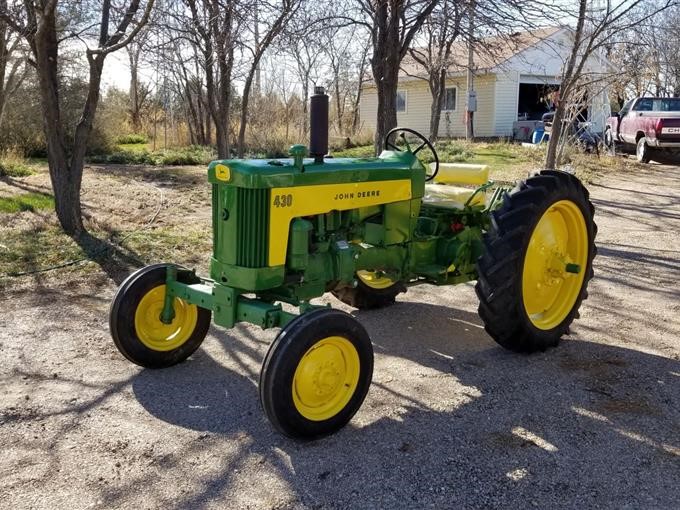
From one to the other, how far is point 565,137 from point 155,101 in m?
18.7

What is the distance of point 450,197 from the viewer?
516cm

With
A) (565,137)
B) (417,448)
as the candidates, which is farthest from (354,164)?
(565,137)

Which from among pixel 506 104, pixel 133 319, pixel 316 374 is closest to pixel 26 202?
pixel 133 319

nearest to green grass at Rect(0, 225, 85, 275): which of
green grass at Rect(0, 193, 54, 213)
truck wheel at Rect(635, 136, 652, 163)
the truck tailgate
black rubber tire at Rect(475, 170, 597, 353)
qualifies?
green grass at Rect(0, 193, 54, 213)

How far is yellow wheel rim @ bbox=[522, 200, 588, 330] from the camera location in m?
4.64

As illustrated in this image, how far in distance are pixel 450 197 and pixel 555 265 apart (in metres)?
0.94

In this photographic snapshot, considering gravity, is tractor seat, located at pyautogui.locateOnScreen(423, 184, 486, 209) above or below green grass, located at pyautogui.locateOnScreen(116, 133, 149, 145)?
below

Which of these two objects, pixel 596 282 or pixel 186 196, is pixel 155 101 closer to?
pixel 186 196

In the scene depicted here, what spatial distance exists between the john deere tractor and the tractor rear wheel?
0.04 ft

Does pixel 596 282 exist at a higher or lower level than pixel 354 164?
lower

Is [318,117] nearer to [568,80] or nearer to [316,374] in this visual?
[316,374]

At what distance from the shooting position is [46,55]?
7469 millimetres

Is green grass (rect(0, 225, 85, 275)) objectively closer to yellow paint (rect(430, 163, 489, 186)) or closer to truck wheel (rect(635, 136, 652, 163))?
yellow paint (rect(430, 163, 489, 186))

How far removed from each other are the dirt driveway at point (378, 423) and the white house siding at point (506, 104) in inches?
927
